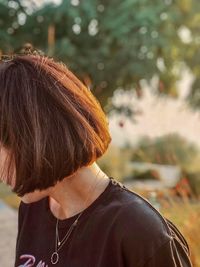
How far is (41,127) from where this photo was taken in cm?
155

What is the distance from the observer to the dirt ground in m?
4.46

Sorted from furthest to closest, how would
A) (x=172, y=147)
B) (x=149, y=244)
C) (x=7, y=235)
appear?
(x=172, y=147) → (x=7, y=235) → (x=149, y=244)

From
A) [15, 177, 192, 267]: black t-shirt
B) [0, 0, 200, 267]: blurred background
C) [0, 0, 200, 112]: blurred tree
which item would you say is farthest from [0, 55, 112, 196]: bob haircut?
[0, 0, 200, 112]: blurred tree

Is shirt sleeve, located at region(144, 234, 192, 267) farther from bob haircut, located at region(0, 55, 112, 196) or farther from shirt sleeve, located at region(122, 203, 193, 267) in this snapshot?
bob haircut, located at region(0, 55, 112, 196)

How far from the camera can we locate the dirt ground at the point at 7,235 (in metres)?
4.46

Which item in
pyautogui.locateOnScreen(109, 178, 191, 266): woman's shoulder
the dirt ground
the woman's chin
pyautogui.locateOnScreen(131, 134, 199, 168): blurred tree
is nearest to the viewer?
pyautogui.locateOnScreen(109, 178, 191, 266): woman's shoulder

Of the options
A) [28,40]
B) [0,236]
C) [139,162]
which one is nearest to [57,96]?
[0,236]

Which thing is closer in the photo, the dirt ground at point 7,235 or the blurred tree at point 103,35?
the dirt ground at point 7,235

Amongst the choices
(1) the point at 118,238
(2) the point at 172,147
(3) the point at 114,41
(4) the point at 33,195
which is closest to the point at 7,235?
(4) the point at 33,195

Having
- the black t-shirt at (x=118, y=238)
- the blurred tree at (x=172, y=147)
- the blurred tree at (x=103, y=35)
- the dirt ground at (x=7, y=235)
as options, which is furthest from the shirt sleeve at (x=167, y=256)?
the blurred tree at (x=172, y=147)

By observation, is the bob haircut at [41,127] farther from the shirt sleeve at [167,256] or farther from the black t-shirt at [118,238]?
the shirt sleeve at [167,256]

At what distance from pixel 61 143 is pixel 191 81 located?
13.6m

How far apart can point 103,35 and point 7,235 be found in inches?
208

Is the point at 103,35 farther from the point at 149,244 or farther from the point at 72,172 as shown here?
the point at 149,244
